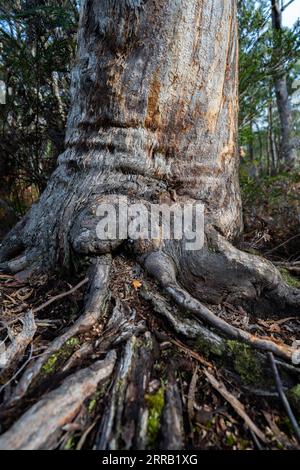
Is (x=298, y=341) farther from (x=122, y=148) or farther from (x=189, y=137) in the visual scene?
(x=122, y=148)

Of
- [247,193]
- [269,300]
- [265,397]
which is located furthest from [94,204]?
[247,193]

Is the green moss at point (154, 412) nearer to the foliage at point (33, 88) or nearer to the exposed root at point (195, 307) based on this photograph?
the exposed root at point (195, 307)

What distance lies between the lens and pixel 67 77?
405 cm

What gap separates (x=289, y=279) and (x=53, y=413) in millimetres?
1700

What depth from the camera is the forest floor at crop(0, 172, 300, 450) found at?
3.11 ft

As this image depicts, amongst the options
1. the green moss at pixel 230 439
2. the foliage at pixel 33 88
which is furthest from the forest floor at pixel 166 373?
the foliage at pixel 33 88

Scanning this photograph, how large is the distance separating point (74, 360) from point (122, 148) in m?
1.44

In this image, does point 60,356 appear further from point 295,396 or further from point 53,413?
point 295,396

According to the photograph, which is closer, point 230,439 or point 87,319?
point 230,439

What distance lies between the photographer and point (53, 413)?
0.92 meters

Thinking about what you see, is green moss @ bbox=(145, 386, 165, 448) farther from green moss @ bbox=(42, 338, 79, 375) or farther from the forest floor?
green moss @ bbox=(42, 338, 79, 375)

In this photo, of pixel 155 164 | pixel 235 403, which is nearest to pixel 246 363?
pixel 235 403

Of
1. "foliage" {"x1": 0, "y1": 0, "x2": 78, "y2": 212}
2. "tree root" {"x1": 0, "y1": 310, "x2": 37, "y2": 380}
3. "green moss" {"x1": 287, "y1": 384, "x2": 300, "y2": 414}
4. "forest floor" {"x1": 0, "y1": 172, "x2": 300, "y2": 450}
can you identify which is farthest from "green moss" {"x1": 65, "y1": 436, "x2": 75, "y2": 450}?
"foliage" {"x1": 0, "y1": 0, "x2": 78, "y2": 212}
